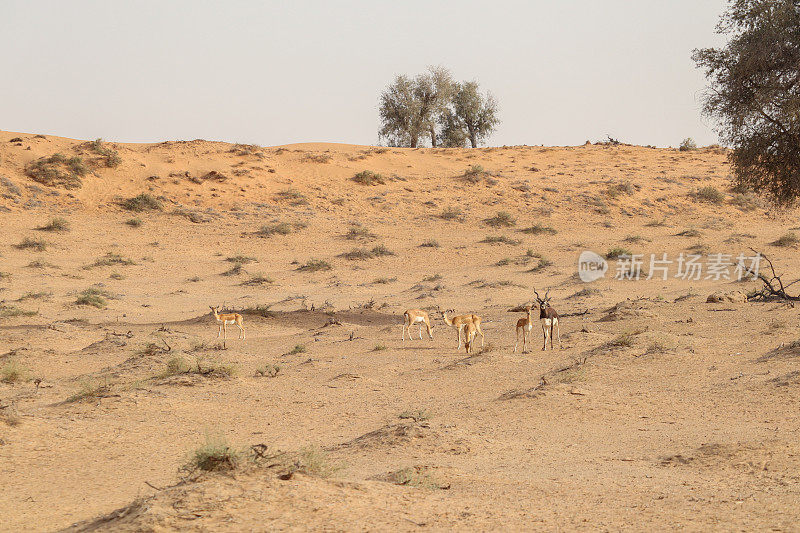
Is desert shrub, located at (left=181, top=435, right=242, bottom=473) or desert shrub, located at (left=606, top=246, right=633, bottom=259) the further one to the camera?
desert shrub, located at (left=606, top=246, right=633, bottom=259)

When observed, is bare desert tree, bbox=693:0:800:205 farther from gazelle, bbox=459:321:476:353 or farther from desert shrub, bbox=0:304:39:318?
desert shrub, bbox=0:304:39:318

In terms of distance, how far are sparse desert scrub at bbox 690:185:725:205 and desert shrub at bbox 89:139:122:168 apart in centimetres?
3358

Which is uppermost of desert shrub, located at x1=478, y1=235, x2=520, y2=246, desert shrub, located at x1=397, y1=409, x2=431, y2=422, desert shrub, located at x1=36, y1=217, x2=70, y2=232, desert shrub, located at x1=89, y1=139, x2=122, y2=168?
desert shrub, located at x1=89, y1=139, x2=122, y2=168

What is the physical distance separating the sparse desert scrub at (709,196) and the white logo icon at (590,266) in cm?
1280

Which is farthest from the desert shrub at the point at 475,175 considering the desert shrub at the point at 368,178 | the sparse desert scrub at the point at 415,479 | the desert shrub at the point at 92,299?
the sparse desert scrub at the point at 415,479

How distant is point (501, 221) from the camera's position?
36562 mm

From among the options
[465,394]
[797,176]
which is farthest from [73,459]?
[797,176]

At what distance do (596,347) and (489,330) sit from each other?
3839mm

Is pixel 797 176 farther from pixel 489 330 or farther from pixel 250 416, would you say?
pixel 250 416

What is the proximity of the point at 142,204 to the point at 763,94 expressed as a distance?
97.3 feet

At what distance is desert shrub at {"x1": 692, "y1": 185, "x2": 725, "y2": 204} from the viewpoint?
130 ft

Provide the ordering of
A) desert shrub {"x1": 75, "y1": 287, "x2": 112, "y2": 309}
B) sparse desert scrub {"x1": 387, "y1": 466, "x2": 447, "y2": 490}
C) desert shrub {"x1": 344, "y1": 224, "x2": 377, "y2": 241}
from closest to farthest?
sparse desert scrub {"x1": 387, "y1": 466, "x2": 447, "y2": 490}
desert shrub {"x1": 75, "y1": 287, "x2": 112, "y2": 309}
desert shrub {"x1": 344, "y1": 224, "x2": 377, "y2": 241}

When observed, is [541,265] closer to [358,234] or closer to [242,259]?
[358,234]

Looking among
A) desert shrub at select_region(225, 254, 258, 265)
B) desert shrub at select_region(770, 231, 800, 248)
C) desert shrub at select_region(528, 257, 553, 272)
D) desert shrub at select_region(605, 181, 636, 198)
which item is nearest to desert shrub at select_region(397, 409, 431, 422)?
desert shrub at select_region(528, 257, 553, 272)
